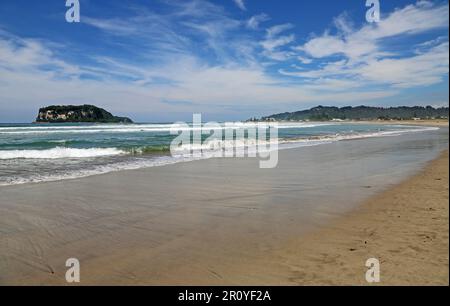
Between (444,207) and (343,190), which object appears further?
(343,190)

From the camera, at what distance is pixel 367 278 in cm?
322

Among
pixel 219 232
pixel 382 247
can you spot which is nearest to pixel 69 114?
pixel 219 232

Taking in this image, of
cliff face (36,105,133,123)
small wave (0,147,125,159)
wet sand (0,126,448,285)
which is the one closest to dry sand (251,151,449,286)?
wet sand (0,126,448,285)

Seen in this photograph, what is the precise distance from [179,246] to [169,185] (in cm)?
452

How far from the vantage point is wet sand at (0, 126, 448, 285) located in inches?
137

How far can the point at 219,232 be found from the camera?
4.90 m

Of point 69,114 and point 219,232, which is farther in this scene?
point 69,114

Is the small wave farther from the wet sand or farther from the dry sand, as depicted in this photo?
the dry sand

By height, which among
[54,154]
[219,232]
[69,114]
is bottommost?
[219,232]

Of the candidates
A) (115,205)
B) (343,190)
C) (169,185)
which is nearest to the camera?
(115,205)

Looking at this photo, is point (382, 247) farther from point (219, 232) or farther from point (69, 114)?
point (69, 114)
